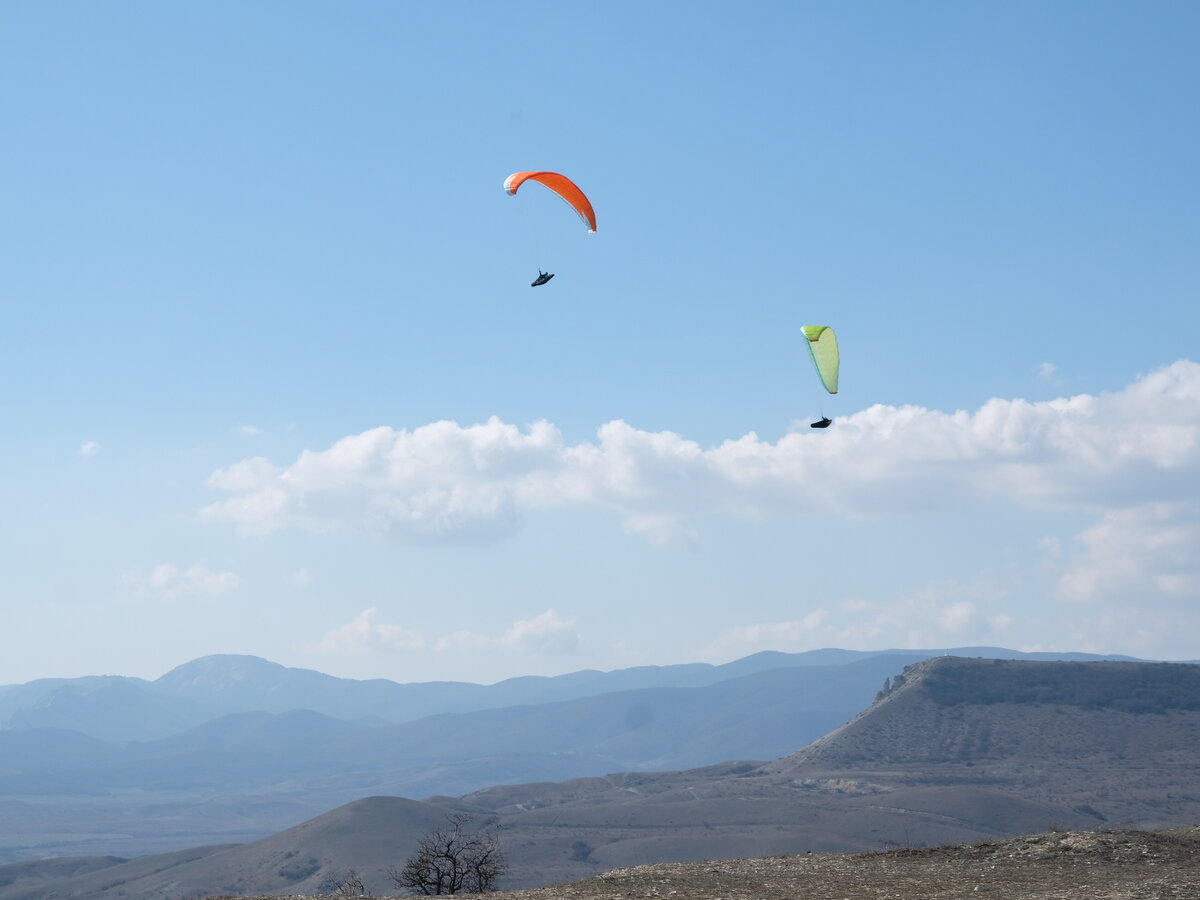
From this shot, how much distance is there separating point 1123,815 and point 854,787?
27.6 metres

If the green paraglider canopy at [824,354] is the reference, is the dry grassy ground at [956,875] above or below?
below

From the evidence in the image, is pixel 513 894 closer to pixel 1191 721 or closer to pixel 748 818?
pixel 748 818

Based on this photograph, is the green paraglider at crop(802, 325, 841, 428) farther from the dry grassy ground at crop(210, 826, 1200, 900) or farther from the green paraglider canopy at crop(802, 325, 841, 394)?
the dry grassy ground at crop(210, 826, 1200, 900)

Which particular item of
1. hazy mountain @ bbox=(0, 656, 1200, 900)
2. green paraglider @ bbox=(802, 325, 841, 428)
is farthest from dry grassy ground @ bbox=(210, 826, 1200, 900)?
hazy mountain @ bbox=(0, 656, 1200, 900)

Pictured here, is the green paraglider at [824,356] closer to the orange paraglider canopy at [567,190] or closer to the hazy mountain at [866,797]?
the orange paraglider canopy at [567,190]

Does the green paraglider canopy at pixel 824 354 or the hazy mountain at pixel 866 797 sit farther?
the hazy mountain at pixel 866 797

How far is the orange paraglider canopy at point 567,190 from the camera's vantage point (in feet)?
130

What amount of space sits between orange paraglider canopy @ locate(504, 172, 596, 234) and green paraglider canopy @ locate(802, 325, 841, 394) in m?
8.54

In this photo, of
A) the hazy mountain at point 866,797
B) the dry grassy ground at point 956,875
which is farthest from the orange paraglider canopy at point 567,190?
the hazy mountain at point 866,797

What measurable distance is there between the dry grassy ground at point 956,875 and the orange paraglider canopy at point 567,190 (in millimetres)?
21743

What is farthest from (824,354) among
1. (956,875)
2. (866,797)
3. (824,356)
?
(866,797)

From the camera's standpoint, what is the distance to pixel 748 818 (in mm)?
111375

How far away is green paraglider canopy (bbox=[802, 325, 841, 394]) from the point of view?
131 ft

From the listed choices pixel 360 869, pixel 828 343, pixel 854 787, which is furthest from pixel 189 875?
pixel 828 343
